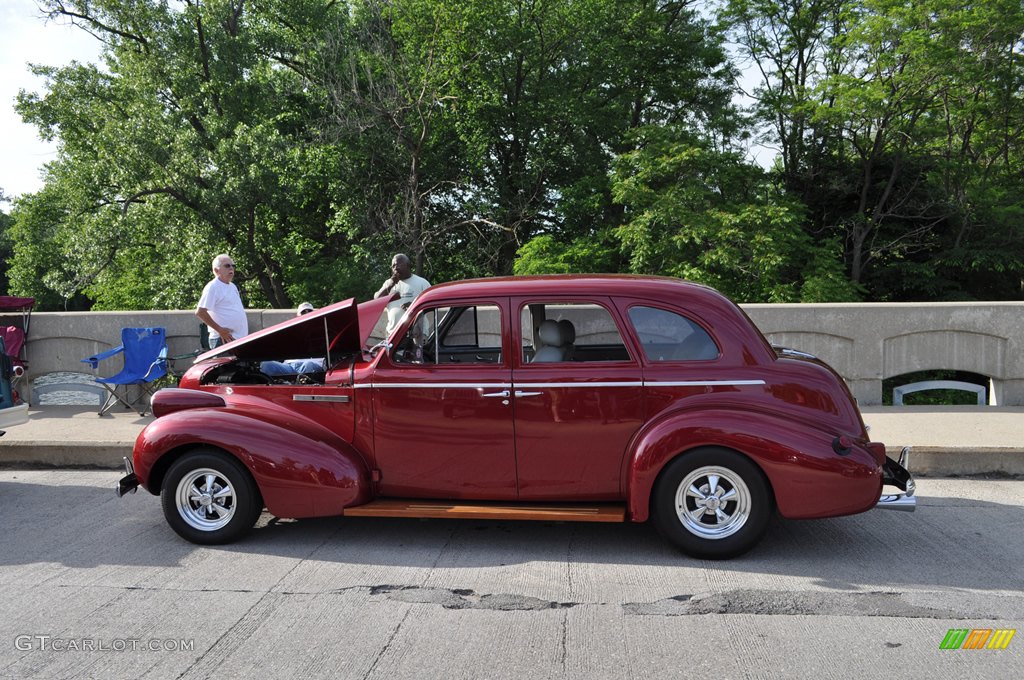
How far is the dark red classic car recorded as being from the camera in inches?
194

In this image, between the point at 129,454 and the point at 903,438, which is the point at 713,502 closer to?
the point at 903,438

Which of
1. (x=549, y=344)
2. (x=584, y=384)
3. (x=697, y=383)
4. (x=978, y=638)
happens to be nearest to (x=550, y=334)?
(x=549, y=344)

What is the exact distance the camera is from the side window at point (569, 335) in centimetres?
535

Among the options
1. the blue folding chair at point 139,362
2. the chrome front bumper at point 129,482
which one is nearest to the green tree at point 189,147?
the blue folding chair at point 139,362

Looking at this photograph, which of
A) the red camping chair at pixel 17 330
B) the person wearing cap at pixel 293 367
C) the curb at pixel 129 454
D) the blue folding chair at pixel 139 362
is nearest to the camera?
the person wearing cap at pixel 293 367

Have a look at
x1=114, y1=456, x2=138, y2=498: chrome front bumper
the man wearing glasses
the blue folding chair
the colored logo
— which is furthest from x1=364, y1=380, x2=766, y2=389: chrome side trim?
the blue folding chair

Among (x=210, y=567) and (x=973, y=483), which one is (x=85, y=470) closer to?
(x=210, y=567)

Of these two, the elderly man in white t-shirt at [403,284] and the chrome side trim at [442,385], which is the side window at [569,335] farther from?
the elderly man in white t-shirt at [403,284]

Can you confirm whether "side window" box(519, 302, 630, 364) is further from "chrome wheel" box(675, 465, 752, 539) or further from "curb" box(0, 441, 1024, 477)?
"curb" box(0, 441, 1024, 477)

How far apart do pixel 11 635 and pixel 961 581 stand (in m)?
5.12

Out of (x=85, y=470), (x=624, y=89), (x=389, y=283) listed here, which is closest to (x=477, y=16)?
(x=624, y=89)

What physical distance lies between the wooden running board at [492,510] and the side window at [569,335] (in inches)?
37.0

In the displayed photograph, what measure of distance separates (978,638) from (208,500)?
4.55 meters

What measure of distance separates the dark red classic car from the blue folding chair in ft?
15.2
